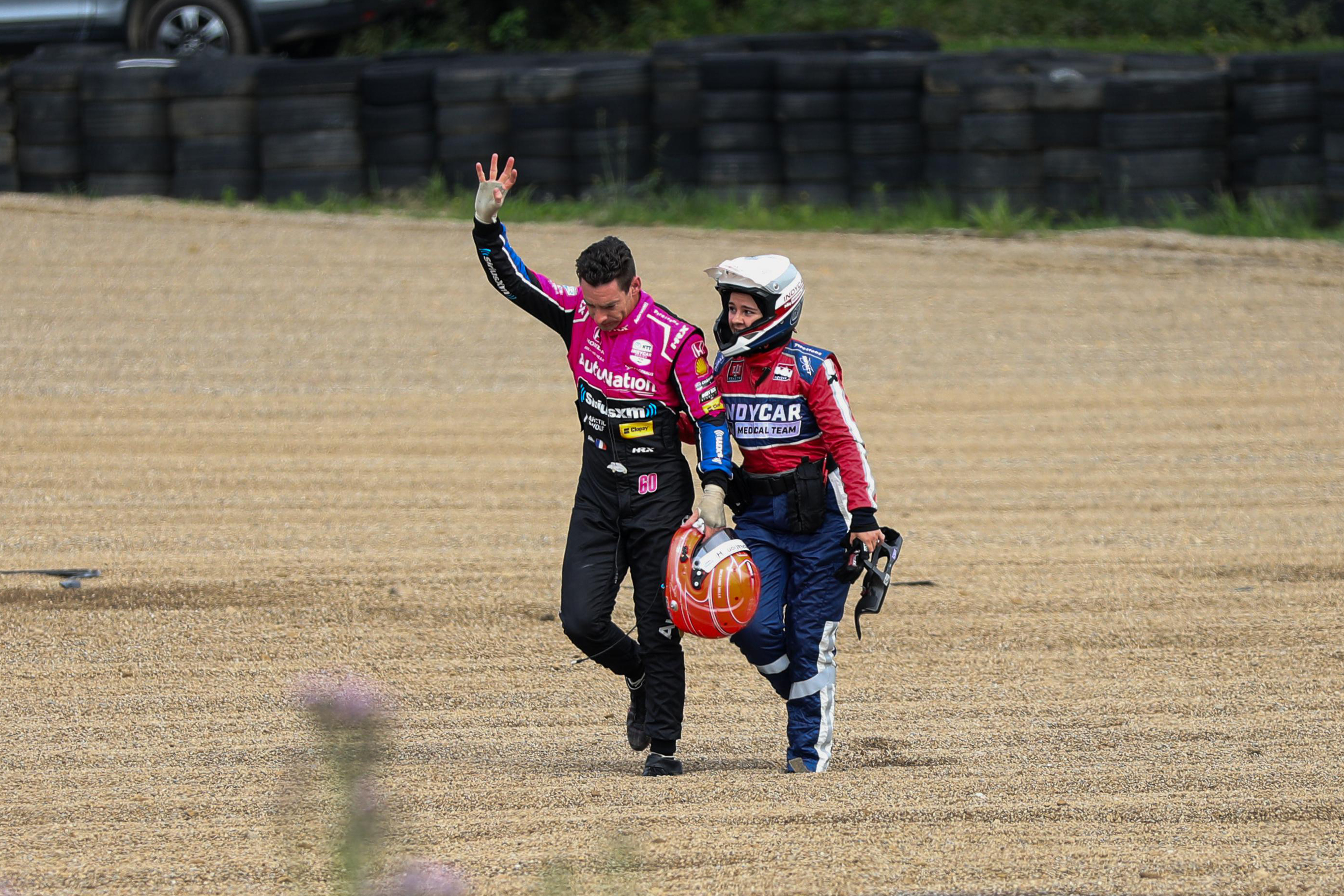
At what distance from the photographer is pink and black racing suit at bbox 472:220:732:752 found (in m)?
5.43

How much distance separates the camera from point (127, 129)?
15.1 m

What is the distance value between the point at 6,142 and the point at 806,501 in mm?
12641

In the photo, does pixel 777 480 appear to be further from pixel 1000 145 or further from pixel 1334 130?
pixel 1334 130

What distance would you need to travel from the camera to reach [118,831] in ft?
15.8

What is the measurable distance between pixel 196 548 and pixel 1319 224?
433 inches

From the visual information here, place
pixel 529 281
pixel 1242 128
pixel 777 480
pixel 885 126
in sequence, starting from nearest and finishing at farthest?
pixel 777 480, pixel 529 281, pixel 1242 128, pixel 885 126

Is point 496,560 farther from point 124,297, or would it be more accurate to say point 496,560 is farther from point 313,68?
point 313,68

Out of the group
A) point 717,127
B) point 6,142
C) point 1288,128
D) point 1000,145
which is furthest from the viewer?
point 6,142

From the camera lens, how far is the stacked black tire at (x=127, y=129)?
48.8 ft

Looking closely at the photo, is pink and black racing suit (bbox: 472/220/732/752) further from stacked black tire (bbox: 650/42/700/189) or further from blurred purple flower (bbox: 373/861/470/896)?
stacked black tire (bbox: 650/42/700/189)

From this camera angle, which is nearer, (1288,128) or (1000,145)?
(1288,128)

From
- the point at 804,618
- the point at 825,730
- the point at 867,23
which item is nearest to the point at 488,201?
the point at 804,618

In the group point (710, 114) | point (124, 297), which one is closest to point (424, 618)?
point (124, 297)

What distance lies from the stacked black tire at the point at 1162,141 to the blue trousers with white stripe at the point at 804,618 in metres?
9.75
